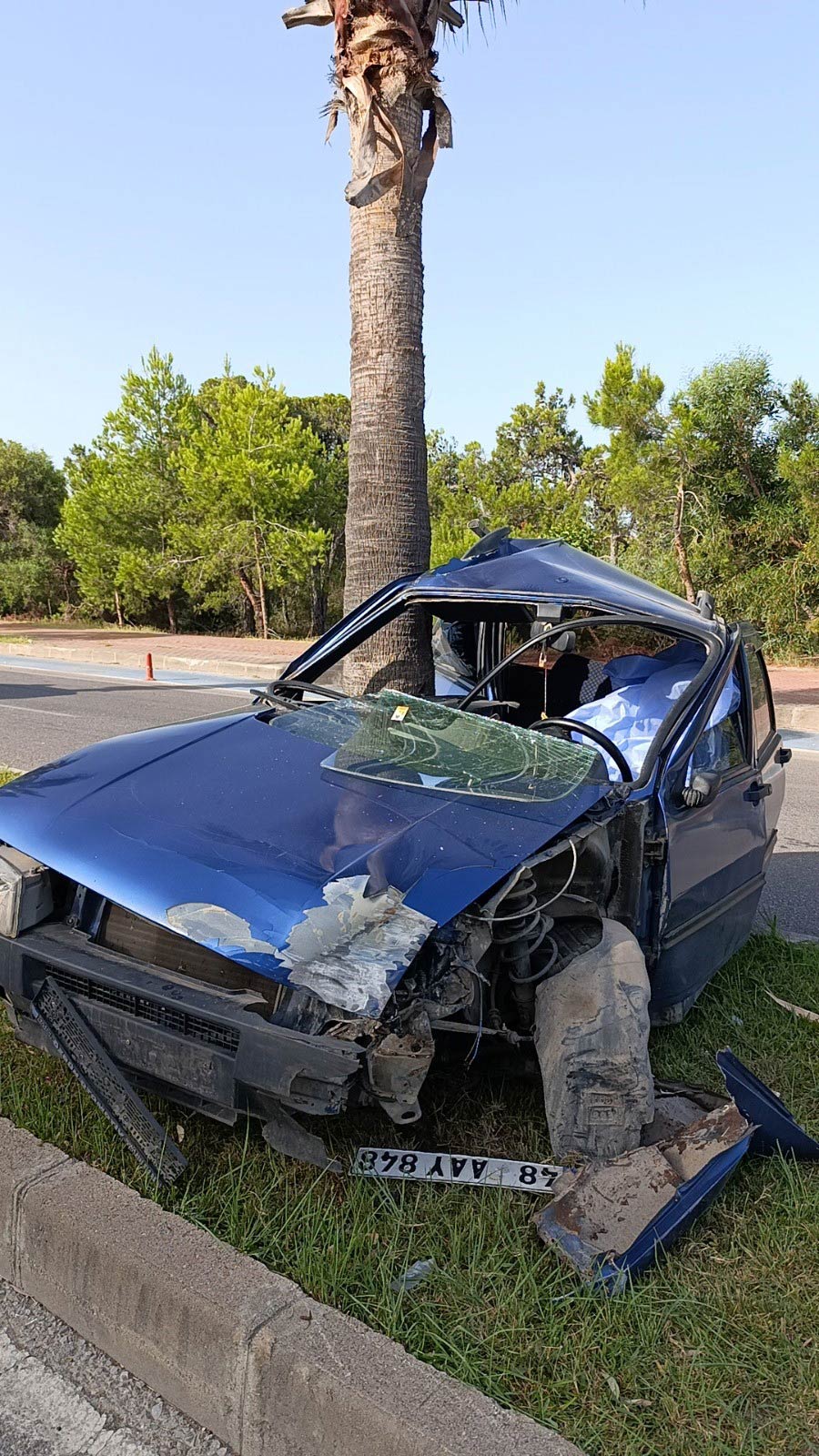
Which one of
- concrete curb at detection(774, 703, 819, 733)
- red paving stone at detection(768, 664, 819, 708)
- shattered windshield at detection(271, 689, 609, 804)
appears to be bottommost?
concrete curb at detection(774, 703, 819, 733)

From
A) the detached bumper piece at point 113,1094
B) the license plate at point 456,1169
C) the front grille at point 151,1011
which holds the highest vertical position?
the front grille at point 151,1011

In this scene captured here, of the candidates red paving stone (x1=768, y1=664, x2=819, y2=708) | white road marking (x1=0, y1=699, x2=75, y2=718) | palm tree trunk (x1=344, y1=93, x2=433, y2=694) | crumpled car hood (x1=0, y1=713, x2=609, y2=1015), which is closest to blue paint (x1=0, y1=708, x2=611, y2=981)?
crumpled car hood (x1=0, y1=713, x2=609, y2=1015)

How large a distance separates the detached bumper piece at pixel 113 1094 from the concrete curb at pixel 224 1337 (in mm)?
109

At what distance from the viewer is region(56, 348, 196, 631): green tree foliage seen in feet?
93.1

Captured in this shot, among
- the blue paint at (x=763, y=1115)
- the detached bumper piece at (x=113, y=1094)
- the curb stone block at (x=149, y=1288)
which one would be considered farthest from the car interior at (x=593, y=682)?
the curb stone block at (x=149, y=1288)

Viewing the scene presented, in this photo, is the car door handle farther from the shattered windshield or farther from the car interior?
the shattered windshield

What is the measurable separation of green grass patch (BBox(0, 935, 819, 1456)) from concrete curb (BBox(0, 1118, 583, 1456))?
17cm

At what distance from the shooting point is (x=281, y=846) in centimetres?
263

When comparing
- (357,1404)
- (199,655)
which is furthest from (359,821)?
(199,655)

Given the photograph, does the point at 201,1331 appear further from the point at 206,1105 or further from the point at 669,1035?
the point at 669,1035

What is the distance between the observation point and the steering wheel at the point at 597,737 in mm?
3271

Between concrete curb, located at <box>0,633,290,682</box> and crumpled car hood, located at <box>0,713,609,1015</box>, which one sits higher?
crumpled car hood, located at <box>0,713,609,1015</box>

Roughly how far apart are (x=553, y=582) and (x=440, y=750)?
2.65ft

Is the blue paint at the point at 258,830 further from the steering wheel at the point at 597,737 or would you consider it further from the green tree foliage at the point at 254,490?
the green tree foliage at the point at 254,490
